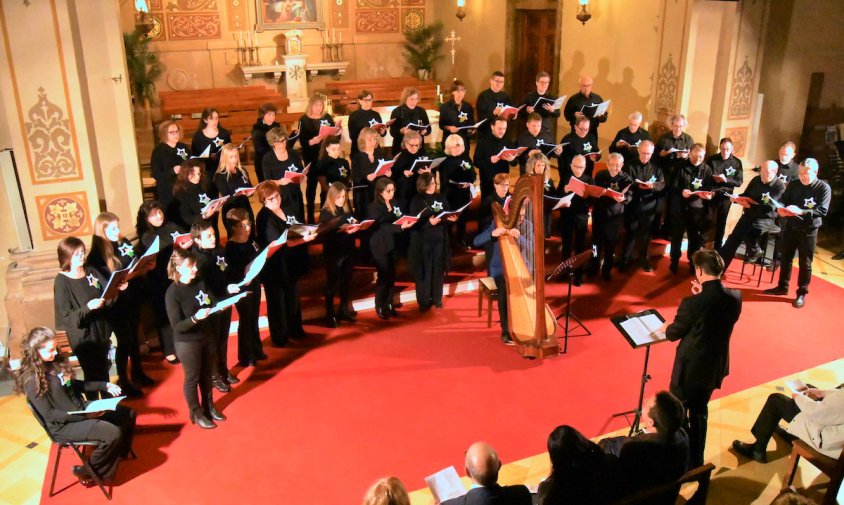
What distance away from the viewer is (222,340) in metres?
5.71

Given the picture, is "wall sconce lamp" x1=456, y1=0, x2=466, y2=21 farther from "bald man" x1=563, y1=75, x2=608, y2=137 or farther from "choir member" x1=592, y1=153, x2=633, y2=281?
"choir member" x1=592, y1=153, x2=633, y2=281

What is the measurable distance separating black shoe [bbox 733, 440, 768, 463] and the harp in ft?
5.35

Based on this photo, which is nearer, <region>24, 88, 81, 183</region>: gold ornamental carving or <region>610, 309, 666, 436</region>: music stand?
<region>610, 309, 666, 436</region>: music stand

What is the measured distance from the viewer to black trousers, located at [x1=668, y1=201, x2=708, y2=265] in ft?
26.3

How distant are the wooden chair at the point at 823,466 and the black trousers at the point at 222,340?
159 inches

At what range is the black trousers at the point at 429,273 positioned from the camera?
6922 mm

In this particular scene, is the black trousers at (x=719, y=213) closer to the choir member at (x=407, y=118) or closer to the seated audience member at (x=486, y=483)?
the choir member at (x=407, y=118)

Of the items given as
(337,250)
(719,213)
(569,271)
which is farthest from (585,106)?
(337,250)

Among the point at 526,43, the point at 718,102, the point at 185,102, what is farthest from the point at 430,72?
the point at 718,102

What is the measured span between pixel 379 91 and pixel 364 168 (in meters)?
6.91

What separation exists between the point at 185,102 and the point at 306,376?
26.8ft

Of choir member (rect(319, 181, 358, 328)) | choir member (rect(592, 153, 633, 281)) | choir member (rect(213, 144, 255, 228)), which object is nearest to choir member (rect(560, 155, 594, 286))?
choir member (rect(592, 153, 633, 281))

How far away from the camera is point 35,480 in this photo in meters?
4.85

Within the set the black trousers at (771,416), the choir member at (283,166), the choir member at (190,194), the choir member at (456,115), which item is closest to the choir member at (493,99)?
the choir member at (456,115)
